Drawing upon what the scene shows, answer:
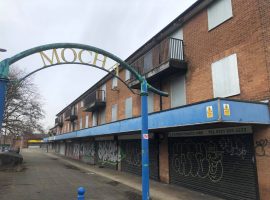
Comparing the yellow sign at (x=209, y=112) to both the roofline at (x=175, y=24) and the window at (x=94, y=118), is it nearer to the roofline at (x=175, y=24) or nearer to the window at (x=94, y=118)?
the roofline at (x=175, y=24)

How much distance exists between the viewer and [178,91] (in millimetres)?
14312

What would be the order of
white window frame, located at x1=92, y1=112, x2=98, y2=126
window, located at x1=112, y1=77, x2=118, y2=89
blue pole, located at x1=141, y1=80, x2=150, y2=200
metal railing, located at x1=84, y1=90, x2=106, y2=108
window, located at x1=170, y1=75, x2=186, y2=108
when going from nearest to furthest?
blue pole, located at x1=141, y1=80, x2=150, y2=200 < window, located at x1=170, y1=75, x2=186, y2=108 < window, located at x1=112, y1=77, x2=118, y2=89 < metal railing, located at x1=84, y1=90, x2=106, y2=108 < white window frame, located at x1=92, y1=112, x2=98, y2=126

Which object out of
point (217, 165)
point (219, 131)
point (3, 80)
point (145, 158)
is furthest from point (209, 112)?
point (3, 80)

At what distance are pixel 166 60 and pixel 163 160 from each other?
5284 millimetres

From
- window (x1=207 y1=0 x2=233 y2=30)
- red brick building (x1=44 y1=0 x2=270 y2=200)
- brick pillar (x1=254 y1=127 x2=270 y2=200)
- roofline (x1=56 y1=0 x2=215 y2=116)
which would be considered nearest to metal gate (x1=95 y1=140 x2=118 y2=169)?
red brick building (x1=44 y1=0 x2=270 y2=200)

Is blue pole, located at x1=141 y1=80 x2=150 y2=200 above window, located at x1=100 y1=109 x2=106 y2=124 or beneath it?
beneath

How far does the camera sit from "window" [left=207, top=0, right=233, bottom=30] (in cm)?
1163

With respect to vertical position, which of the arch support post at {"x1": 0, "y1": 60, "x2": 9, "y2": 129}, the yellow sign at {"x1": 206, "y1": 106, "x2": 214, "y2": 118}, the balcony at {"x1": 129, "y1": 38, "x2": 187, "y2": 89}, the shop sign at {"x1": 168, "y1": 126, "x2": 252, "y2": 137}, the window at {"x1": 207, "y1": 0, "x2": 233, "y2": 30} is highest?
the window at {"x1": 207, "y1": 0, "x2": 233, "y2": 30}

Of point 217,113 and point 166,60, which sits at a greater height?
point 166,60

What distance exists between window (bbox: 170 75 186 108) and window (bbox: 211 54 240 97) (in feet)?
7.50

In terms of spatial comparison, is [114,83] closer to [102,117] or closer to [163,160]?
[102,117]

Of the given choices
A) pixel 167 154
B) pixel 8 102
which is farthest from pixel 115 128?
pixel 8 102

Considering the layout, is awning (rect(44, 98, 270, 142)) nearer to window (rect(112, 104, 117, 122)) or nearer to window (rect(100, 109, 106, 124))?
window (rect(112, 104, 117, 122))

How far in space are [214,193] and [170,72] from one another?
20.2 feet
